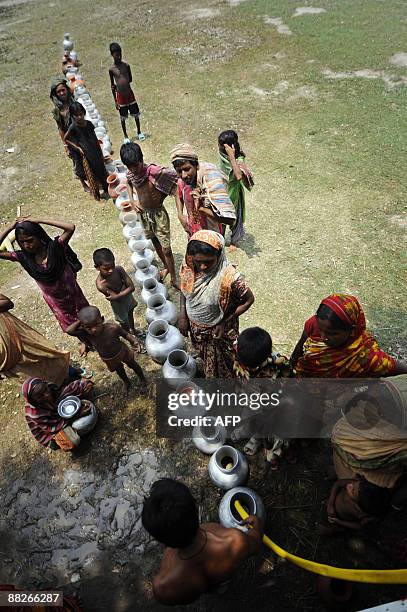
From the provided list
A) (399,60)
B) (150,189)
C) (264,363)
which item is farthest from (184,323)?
(399,60)

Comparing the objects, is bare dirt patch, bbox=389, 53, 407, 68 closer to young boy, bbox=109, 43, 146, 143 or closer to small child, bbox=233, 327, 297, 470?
young boy, bbox=109, 43, 146, 143

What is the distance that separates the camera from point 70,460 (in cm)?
361

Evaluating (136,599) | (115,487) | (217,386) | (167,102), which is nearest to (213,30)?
(167,102)

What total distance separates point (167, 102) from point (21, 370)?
860cm

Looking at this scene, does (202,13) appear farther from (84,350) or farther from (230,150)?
(84,350)

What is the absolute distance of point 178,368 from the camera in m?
3.48

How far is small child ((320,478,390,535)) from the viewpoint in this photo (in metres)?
2.33

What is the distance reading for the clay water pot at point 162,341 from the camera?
3.72 metres

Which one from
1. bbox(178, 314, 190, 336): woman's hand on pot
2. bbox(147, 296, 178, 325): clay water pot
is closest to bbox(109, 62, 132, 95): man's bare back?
bbox(147, 296, 178, 325): clay water pot

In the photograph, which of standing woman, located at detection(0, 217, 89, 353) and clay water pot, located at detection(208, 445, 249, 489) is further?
standing woman, located at detection(0, 217, 89, 353)

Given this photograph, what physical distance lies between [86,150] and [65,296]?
12.4ft

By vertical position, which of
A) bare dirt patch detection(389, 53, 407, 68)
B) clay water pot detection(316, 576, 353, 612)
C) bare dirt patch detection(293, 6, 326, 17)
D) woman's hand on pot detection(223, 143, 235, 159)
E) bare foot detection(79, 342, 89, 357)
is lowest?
clay water pot detection(316, 576, 353, 612)

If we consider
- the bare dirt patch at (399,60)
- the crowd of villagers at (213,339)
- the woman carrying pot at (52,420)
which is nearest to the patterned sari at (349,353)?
the crowd of villagers at (213,339)

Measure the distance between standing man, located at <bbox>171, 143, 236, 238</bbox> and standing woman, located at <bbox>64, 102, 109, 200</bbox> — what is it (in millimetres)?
3191
